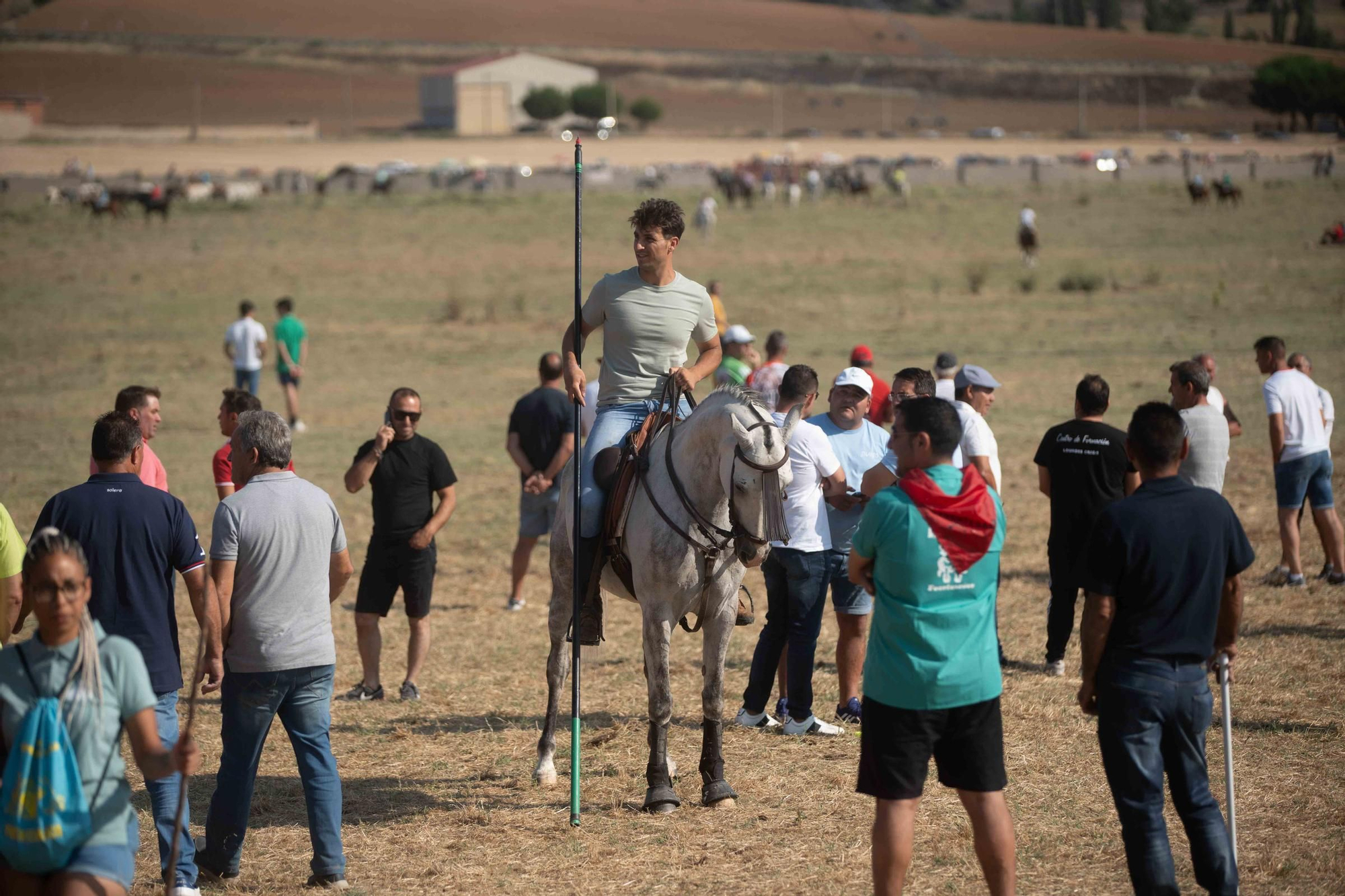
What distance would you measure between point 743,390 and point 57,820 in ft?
11.9

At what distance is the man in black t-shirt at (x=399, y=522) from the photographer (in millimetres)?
8719

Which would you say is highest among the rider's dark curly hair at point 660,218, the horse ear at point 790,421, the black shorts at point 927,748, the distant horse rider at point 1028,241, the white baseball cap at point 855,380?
the distant horse rider at point 1028,241

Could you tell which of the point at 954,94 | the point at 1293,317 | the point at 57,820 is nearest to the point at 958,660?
the point at 57,820

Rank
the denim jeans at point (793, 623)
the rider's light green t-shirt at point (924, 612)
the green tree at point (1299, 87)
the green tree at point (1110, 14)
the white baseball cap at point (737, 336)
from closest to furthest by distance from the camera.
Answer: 1. the rider's light green t-shirt at point (924, 612)
2. the denim jeans at point (793, 623)
3. the white baseball cap at point (737, 336)
4. the green tree at point (1299, 87)
5. the green tree at point (1110, 14)

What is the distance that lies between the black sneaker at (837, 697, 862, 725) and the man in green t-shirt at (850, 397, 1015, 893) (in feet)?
11.0

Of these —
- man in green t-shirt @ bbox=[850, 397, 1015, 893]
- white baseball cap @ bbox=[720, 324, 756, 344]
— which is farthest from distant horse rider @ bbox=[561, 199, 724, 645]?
white baseball cap @ bbox=[720, 324, 756, 344]

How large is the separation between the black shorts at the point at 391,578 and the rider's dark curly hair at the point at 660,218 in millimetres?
3123

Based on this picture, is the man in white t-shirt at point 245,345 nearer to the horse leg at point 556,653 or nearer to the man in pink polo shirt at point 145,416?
the man in pink polo shirt at point 145,416

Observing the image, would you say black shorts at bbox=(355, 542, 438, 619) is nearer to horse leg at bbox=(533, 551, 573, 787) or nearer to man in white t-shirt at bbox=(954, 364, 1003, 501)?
horse leg at bbox=(533, 551, 573, 787)

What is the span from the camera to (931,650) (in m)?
4.63

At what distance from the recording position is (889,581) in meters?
4.69

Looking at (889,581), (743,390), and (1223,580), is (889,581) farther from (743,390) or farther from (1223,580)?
(743,390)

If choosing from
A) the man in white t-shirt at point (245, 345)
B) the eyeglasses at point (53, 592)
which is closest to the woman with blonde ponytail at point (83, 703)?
the eyeglasses at point (53, 592)

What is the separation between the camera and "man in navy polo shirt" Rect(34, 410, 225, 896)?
17.6 ft
